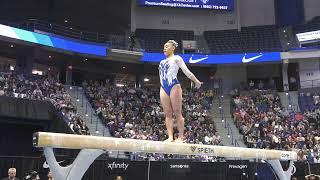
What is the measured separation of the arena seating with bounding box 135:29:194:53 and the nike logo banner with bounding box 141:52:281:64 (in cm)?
191

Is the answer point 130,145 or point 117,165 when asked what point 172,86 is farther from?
point 117,165

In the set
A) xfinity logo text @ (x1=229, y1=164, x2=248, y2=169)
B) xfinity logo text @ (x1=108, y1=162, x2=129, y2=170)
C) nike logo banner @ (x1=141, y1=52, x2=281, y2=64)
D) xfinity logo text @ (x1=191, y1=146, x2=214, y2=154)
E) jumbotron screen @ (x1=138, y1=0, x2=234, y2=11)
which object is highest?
jumbotron screen @ (x1=138, y1=0, x2=234, y2=11)

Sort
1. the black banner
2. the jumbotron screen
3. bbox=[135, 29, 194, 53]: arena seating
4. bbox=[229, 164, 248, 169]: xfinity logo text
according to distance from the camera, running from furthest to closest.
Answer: the jumbotron screen → bbox=[135, 29, 194, 53]: arena seating → bbox=[229, 164, 248, 169]: xfinity logo text → the black banner

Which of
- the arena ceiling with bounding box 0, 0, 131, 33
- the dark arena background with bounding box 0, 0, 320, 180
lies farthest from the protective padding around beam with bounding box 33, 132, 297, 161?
the arena ceiling with bounding box 0, 0, 131, 33

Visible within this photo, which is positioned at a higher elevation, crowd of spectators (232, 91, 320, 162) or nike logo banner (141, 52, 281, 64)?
nike logo banner (141, 52, 281, 64)

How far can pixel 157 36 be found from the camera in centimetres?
2884

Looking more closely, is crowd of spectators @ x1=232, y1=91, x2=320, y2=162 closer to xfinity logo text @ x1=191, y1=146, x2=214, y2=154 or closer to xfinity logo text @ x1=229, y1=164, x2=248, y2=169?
xfinity logo text @ x1=229, y1=164, x2=248, y2=169

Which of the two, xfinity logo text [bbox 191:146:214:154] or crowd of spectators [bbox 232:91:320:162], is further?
crowd of spectators [bbox 232:91:320:162]

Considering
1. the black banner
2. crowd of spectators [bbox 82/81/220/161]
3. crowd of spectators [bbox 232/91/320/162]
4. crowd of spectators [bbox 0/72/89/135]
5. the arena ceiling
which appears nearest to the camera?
the black banner

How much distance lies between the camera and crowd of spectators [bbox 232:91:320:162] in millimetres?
20250

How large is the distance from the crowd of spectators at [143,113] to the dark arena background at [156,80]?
0.25 feet

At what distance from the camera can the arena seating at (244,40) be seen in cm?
2747

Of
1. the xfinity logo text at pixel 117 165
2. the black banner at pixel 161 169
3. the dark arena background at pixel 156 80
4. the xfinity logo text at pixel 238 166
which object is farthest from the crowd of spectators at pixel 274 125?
the xfinity logo text at pixel 117 165

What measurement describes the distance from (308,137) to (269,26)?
423 inches
